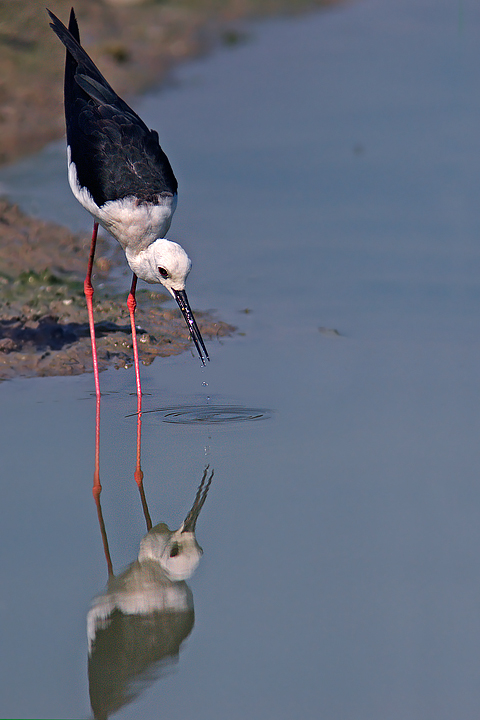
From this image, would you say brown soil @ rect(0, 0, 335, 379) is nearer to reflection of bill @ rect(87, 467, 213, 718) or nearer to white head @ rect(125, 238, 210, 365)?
white head @ rect(125, 238, 210, 365)

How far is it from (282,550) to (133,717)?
96cm

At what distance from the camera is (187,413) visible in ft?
15.8

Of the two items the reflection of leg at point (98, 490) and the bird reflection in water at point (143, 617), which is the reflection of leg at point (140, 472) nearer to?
the bird reflection in water at point (143, 617)

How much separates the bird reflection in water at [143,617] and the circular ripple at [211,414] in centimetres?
72

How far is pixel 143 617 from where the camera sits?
11.3 ft

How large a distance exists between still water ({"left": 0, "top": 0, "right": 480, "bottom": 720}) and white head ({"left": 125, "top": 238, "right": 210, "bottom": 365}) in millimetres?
424

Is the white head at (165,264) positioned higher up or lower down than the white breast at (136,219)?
lower down

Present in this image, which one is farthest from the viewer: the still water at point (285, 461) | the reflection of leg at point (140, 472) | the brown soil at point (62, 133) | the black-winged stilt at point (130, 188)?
the brown soil at point (62, 133)

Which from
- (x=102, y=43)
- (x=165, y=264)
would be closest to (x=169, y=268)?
(x=165, y=264)

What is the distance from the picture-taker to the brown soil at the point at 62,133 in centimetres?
558

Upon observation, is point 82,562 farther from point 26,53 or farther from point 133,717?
point 26,53

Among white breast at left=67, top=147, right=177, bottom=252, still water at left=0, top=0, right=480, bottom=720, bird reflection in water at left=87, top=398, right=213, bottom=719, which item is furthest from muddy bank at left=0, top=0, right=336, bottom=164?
bird reflection in water at left=87, top=398, right=213, bottom=719

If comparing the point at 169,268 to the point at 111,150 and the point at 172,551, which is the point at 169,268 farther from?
the point at 172,551

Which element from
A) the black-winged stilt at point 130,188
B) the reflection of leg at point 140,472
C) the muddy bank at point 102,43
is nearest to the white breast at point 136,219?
the black-winged stilt at point 130,188
